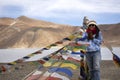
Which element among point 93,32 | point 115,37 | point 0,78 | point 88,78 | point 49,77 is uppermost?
point 93,32

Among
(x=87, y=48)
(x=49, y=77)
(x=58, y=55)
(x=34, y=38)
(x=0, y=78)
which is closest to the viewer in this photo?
(x=49, y=77)

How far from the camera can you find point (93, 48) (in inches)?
328

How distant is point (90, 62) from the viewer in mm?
8492

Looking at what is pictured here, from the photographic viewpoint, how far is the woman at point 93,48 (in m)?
8.33

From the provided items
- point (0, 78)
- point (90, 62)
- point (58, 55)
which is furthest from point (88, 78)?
point (0, 78)

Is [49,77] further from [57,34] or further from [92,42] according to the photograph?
[57,34]

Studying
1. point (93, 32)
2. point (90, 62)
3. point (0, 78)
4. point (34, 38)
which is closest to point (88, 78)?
point (90, 62)

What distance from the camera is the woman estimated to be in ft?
27.3

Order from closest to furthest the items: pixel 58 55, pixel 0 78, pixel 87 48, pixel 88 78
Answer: pixel 58 55, pixel 87 48, pixel 88 78, pixel 0 78

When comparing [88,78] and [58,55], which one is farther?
[88,78]

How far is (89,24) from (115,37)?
618ft

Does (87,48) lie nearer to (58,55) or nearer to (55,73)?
(58,55)

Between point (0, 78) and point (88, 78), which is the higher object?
point (88, 78)

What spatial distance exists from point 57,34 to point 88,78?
18410cm
